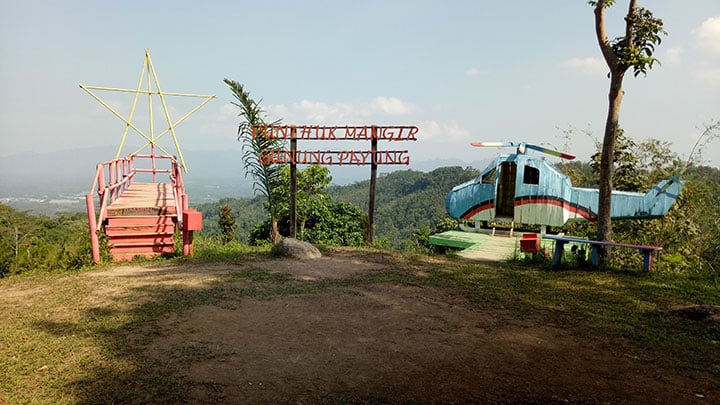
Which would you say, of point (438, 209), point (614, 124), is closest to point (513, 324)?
point (614, 124)

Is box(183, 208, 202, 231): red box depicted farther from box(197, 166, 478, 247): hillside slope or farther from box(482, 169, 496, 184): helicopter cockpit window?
box(197, 166, 478, 247): hillside slope

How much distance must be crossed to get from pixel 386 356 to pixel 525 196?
9.76m

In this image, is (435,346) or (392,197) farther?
(392,197)

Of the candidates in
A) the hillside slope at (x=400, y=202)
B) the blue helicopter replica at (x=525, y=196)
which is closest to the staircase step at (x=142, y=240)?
the blue helicopter replica at (x=525, y=196)

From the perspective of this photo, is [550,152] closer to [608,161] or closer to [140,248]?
[608,161]

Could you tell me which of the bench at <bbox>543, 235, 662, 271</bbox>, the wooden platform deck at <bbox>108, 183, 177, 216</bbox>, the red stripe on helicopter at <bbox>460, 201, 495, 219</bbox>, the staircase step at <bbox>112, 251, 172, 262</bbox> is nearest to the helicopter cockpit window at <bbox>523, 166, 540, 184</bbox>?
the red stripe on helicopter at <bbox>460, 201, 495, 219</bbox>

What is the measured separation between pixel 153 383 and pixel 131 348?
3.28 ft

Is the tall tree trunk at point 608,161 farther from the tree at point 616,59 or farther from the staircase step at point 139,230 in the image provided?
the staircase step at point 139,230

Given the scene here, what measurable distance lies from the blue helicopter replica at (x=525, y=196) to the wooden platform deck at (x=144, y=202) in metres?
8.16

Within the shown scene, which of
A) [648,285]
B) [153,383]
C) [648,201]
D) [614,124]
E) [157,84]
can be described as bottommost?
[153,383]

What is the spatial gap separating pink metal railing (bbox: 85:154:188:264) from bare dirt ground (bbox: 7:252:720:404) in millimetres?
2482

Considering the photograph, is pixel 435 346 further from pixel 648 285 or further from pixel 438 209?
pixel 438 209

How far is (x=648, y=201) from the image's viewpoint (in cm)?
1095

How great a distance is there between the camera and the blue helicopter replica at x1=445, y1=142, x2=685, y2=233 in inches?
491
